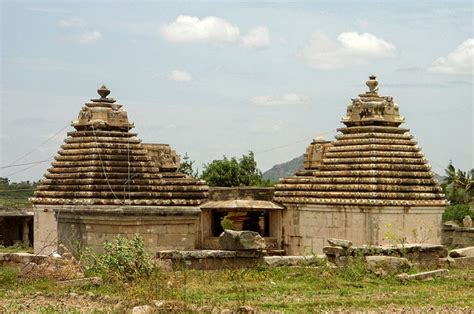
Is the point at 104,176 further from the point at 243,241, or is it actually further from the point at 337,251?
the point at 337,251

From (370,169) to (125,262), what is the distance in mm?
12327

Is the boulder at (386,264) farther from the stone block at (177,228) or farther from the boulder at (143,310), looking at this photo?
the stone block at (177,228)

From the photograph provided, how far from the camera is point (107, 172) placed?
86.3ft

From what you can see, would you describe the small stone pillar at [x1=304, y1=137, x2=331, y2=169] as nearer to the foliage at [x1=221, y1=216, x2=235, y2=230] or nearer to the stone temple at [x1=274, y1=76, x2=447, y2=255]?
the stone temple at [x1=274, y1=76, x2=447, y2=255]

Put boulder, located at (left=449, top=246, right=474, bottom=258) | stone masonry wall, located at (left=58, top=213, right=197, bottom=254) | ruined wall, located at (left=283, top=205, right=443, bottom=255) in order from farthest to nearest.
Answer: ruined wall, located at (left=283, top=205, right=443, bottom=255)
stone masonry wall, located at (left=58, top=213, right=197, bottom=254)
boulder, located at (left=449, top=246, right=474, bottom=258)

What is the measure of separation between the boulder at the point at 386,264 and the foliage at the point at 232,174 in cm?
3062

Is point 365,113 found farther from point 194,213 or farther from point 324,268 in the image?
point 324,268

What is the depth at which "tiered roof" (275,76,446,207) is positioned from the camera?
25.2m

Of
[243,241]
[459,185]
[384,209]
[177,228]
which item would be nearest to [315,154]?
[384,209]

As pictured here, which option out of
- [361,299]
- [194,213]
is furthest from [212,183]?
[361,299]

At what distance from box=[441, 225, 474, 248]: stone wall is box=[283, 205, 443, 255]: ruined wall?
5.13 meters

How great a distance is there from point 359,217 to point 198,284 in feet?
38.1

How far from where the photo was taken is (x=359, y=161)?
25969 mm

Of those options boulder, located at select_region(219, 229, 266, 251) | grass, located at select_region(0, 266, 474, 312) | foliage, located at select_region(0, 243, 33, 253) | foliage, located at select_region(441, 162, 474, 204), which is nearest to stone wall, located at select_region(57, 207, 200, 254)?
grass, located at select_region(0, 266, 474, 312)
